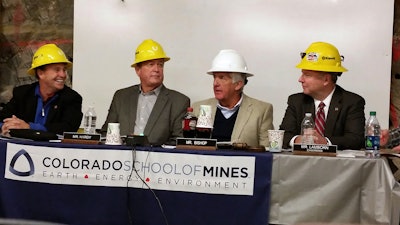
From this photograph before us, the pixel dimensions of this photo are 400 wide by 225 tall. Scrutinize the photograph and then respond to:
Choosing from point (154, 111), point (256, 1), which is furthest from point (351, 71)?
point (154, 111)

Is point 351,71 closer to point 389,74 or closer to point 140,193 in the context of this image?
point 389,74

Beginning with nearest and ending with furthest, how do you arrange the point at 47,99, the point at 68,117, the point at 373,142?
the point at 373,142, the point at 68,117, the point at 47,99

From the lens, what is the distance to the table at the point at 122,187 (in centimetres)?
267

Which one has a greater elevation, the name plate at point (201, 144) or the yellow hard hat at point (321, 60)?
the yellow hard hat at point (321, 60)

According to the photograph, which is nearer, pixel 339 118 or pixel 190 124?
pixel 190 124

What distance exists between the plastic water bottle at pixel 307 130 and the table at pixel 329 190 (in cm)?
18

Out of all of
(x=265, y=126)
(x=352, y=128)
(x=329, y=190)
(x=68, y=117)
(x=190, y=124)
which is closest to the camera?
(x=329, y=190)

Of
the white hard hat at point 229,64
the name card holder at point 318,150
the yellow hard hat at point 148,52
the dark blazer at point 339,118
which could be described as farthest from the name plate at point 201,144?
the yellow hard hat at point 148,52

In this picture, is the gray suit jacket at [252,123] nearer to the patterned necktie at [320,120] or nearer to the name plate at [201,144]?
the patterned necktie at [320,120]

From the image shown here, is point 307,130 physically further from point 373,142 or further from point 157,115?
point 157,115

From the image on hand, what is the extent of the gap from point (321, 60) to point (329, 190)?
106cm

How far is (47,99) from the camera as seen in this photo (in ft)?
12.7

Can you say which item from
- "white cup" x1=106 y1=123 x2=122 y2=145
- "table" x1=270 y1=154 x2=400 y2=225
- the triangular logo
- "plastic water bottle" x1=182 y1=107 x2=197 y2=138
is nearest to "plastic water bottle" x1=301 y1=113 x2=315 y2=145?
"table" x1=270 y1=154 x2=400 y2=225

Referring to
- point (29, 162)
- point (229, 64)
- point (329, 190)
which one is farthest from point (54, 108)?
point (329, 190)
